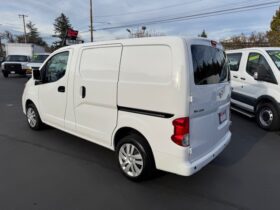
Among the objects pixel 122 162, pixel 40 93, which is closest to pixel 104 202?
pixel 122 162

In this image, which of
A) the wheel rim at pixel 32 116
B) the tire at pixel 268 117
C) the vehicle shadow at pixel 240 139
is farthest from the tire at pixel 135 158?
the tire at pixel 268 117

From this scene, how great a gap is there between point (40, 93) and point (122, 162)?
2.61m

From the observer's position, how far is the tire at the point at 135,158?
3225 mm

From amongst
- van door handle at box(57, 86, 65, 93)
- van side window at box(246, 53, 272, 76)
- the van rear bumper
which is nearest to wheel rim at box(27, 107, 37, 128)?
van door handle at box(57, 86, 65, 93)

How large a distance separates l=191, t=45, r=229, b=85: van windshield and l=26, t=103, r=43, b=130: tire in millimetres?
3873

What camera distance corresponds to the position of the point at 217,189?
10.7 feet

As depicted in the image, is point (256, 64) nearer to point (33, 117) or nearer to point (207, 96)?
point (207, 96)

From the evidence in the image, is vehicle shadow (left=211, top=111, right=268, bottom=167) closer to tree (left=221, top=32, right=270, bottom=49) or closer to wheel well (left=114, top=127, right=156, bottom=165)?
wheel well (left=114, top=127, right=156, bottom=165)

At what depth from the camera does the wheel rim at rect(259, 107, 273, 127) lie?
19.1 feet

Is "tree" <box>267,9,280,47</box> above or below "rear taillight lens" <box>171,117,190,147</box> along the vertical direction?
above

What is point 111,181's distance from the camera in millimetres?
3432

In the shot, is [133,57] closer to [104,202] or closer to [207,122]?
[207,122]

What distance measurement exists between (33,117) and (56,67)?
5.20 feet

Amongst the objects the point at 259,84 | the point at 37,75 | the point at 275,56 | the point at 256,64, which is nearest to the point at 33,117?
the point at 37,75
